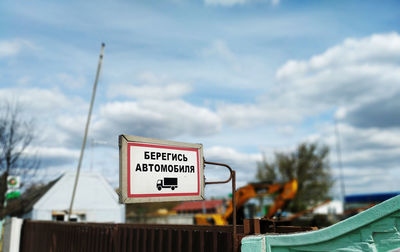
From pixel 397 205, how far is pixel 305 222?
28.2 m

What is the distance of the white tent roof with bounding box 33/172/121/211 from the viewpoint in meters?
27.8

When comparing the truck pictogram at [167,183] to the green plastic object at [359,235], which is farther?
the truck pictogram at [167,183]

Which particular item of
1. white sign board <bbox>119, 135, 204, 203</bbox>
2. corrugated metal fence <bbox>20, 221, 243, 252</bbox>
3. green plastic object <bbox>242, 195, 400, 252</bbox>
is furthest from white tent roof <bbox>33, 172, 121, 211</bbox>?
green plastic object <bbox>242, 195, 400, 252</bbox>

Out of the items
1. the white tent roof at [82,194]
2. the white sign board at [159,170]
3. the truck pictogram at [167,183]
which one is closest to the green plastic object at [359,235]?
the white sign board at [159,170]

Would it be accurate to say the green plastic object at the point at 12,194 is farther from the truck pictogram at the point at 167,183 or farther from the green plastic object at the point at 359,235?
the green plastic object at the point at 359,235

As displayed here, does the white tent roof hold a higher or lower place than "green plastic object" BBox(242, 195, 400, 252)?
higher

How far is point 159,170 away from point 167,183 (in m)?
0.18

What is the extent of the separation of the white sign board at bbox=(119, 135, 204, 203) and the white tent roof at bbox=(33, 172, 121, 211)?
26.0 meters

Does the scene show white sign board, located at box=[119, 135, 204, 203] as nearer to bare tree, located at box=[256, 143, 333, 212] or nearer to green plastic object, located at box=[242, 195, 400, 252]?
green plastic object, located at box=[242, 195, 400, 252]

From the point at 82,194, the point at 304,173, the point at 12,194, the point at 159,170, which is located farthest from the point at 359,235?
the point at 304,173

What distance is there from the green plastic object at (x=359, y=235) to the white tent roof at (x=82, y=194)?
26680 millimetres

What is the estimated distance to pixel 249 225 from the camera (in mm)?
4766

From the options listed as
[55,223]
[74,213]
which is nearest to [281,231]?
[55,223]

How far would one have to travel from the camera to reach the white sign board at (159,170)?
4016 millimetres
